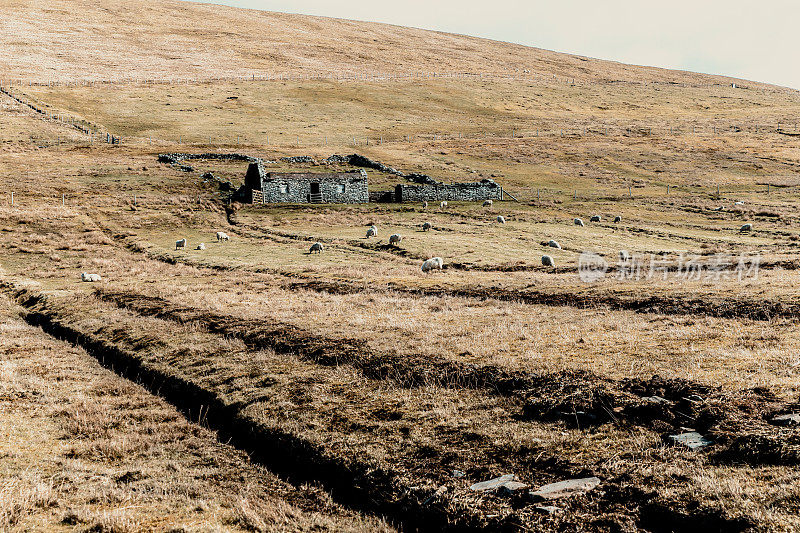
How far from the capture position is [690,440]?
380 inches

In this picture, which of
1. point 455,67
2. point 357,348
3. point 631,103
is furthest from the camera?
point 455,67

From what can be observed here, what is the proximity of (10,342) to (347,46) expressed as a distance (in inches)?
7060

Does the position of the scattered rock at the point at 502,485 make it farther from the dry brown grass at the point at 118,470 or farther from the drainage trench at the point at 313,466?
the dry brown grass at the point at 118,470

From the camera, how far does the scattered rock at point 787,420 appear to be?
9398 millimetres

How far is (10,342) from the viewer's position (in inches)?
755

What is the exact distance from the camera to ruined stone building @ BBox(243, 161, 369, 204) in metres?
60.5

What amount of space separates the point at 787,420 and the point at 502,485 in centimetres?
466

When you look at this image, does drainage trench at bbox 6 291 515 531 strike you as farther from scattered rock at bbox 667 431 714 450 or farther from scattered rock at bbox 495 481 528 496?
scattered rock at bbox 667 431 714 450

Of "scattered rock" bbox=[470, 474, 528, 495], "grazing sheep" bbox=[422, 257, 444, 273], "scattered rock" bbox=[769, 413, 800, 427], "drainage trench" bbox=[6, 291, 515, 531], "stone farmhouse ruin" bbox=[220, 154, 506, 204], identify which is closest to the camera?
"drainage trench" bbox=[6, 291, 515, 531]

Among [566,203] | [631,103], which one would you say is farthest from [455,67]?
[566,203]

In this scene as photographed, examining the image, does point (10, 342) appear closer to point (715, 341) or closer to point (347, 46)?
point (715, 341)

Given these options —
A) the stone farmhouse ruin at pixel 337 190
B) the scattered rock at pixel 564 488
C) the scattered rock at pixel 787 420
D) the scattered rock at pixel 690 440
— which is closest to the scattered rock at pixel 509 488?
the scattered rock at pixel 564 488

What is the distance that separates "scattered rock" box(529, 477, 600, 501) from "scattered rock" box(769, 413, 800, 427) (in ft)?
10.4

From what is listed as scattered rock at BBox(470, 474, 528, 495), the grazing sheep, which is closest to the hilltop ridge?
the grazing sheep
